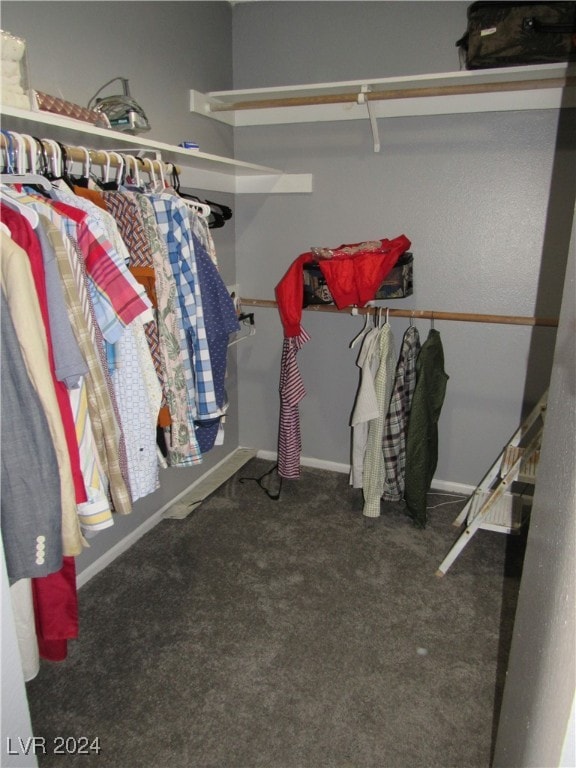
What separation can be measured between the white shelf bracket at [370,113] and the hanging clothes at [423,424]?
95cm

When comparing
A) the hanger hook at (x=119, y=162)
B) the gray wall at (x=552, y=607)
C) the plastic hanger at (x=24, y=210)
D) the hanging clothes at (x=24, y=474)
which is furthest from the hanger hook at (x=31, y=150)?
the gray wall at (x=552, y=607)

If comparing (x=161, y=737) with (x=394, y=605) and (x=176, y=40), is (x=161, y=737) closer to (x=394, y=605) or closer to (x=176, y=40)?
(x=394, y=605)

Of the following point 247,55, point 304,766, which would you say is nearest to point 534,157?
point 247,55

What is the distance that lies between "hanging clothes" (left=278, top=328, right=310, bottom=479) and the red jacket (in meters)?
0.17

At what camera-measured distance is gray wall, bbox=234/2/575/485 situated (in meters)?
2.41

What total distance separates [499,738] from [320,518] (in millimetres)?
1433

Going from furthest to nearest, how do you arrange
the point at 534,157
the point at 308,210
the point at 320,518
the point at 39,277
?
the point at 308,210
the point at 320,518
the point at 534,157
the point at 39,277

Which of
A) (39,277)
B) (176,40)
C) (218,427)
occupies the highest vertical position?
(176,40)

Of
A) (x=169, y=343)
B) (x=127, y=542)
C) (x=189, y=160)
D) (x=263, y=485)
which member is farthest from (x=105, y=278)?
(x=263, y=485)

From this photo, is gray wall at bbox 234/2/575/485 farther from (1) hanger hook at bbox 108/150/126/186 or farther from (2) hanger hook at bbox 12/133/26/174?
(2) hanger hook at bbox 12/133/26/174

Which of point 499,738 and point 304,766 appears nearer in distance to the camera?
point 499,738

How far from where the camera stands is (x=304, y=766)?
143 centimetres

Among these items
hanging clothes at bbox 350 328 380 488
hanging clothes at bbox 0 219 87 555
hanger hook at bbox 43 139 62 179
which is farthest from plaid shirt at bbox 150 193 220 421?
hanging clothes at bbox 350 328 380 488

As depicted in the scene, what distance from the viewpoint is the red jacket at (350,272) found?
7.77 ft
